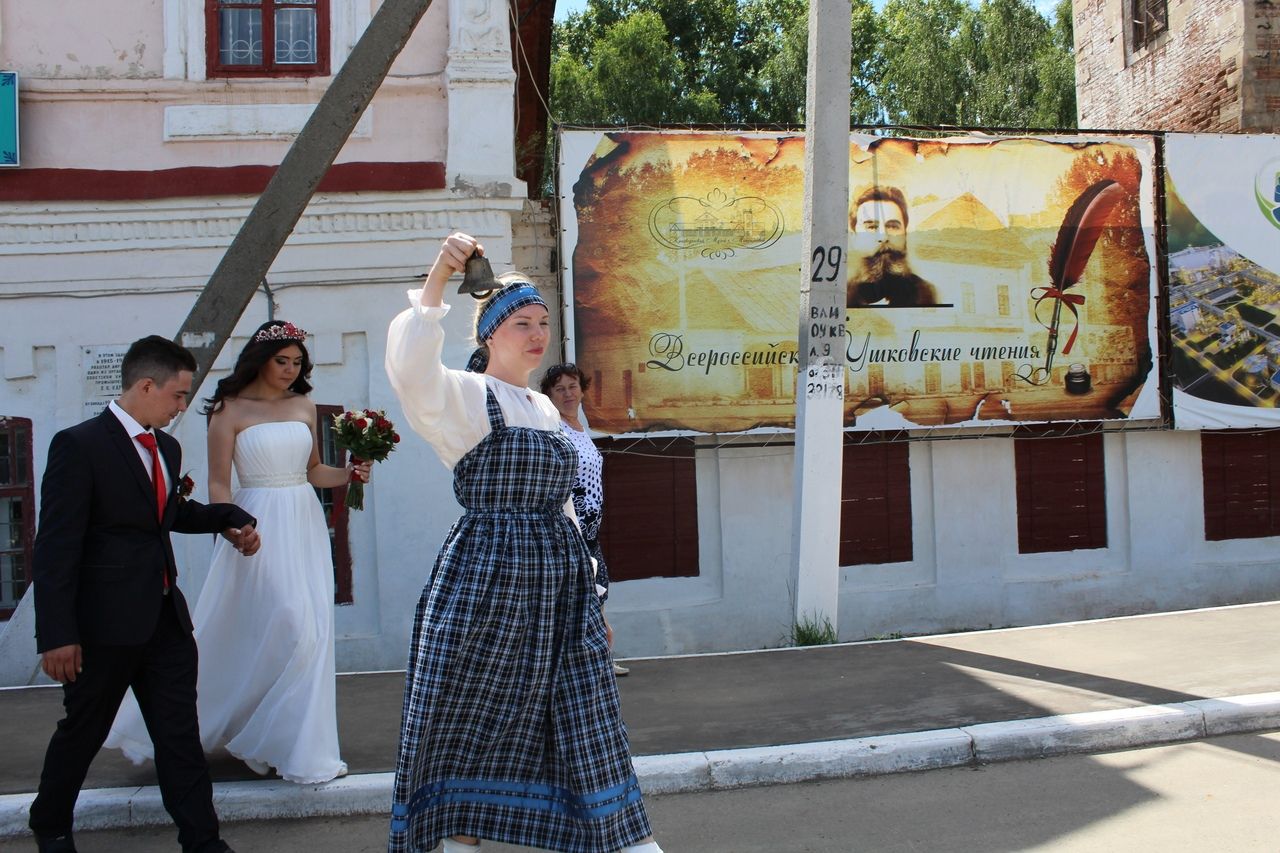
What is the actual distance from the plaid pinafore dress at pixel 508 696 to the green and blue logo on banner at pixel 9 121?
6812mm

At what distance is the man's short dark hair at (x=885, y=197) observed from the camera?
995 centimetres

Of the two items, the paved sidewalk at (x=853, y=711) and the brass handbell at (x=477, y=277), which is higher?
the brass handbell at (x=477, y=277)

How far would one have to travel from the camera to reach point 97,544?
3.93 meters

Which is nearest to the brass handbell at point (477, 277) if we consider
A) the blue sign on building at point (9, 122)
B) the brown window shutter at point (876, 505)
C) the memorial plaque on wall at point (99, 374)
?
the memorial plaque on wall at point (99, 374)

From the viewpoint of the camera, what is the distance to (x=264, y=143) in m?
8.73

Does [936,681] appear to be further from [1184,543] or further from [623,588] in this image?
[1184,543]

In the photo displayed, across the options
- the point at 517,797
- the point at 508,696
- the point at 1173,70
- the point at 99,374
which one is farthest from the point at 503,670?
the point at 1173,70

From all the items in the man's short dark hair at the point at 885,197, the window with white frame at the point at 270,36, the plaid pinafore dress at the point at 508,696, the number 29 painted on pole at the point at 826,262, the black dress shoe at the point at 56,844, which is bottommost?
the black dress shoe at the point at 56,844

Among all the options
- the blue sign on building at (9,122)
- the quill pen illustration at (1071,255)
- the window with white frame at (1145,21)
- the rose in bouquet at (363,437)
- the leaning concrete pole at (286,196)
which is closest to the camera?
the rose in bouquet at (363,437)

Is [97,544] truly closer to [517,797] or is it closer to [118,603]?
[118,603]

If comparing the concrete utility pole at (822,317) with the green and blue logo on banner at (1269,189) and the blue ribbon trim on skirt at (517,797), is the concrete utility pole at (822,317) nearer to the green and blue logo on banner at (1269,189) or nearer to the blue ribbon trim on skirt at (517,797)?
the blue ribbon trim on skirt at (517,797)

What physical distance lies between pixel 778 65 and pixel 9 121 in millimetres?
19874

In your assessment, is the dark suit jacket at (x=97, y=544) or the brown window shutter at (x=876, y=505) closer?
the dark suit jacket at (x=97, y=544)

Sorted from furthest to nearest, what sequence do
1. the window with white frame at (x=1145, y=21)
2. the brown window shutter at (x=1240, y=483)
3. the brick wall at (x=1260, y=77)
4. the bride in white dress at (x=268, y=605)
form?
the window with white frame at (x=1145, y=21) < the brick wall at (x=1260, y=77) < the brown window shutter at (x=1240, y=483) < the bride in white dress at (x=268, y=605)
